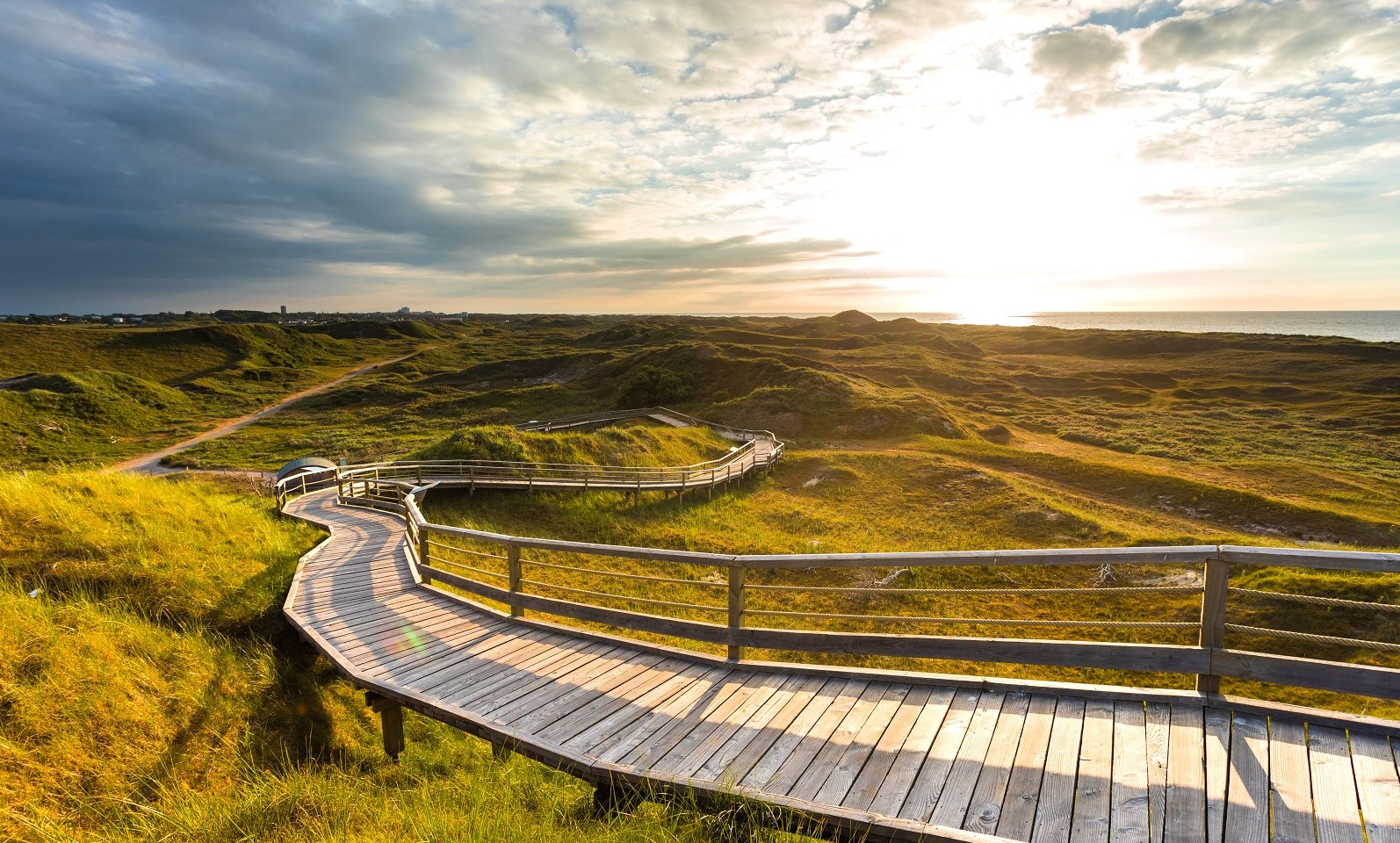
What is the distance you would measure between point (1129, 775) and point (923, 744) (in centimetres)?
121

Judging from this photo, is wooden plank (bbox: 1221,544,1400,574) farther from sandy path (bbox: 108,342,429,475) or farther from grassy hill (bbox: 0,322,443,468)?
grassy hill (bbox: 0,322,443,468)

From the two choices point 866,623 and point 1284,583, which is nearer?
point 1284,583

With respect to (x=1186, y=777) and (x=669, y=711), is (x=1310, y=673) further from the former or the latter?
(x=669, y=711)

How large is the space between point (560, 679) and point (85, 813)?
3.42 metres

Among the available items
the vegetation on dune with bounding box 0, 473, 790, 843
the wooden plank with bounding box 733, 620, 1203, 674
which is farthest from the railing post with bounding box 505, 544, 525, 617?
the wooden plank with bounding box 733, 620, 1203, 674

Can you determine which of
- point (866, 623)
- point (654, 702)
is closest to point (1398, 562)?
point (654, 702)

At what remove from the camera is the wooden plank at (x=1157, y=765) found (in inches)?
126

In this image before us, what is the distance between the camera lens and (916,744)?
4.15m

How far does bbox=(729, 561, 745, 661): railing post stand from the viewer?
563 cm

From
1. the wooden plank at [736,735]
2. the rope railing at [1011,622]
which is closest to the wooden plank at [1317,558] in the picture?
the rope railing at [1011,622]

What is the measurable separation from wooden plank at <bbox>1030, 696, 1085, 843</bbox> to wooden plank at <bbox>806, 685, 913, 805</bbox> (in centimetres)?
107

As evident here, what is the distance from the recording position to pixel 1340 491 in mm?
26469

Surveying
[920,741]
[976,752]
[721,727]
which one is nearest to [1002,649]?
[976,752]

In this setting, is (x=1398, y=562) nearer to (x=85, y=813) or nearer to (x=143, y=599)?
(x=85, y=813)
